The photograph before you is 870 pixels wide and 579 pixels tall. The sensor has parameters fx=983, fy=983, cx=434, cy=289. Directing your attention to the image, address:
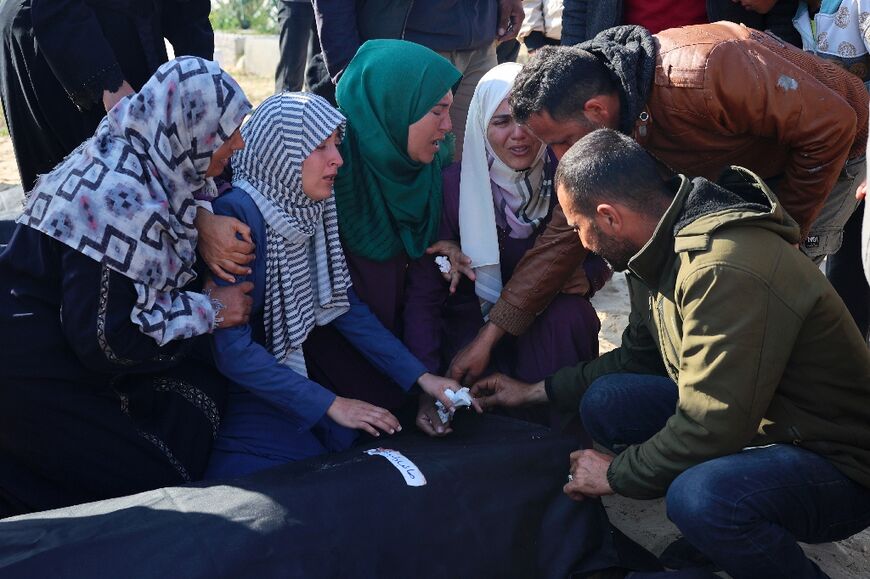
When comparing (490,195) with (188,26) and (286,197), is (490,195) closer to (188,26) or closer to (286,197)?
(286,197)

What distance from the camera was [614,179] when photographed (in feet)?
8.16

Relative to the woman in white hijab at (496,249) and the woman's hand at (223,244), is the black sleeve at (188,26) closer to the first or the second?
the woman in white hijab at (496,249)

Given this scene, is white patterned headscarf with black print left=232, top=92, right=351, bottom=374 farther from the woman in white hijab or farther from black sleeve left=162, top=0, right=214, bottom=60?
black sleeve left=162, top=0, right=214, bottom=60

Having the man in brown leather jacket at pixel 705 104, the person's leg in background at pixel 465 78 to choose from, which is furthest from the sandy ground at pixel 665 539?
the person's leg in background at pixel 465 78

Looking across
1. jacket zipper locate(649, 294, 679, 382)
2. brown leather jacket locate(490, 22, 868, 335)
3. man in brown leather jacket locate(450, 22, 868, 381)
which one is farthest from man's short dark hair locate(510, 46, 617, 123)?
jacket zipper locate(649, 294, 679, 382)

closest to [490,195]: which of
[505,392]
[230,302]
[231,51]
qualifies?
[505,392]

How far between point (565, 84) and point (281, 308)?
1.10 meters

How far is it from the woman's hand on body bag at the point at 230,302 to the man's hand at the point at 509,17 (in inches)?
98.7

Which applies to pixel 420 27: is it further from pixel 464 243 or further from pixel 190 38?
pixel 464 243

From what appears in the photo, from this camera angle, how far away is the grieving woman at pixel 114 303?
252 centimetres

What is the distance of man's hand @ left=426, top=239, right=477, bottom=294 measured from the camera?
134 inches

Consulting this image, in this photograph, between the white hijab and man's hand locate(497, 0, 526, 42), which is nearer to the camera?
the white hijab

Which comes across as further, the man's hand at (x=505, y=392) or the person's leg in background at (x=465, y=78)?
the person's leg in background at (x=465, y=78)

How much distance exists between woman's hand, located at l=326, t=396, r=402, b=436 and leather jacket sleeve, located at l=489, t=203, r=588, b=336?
22.9 inches
